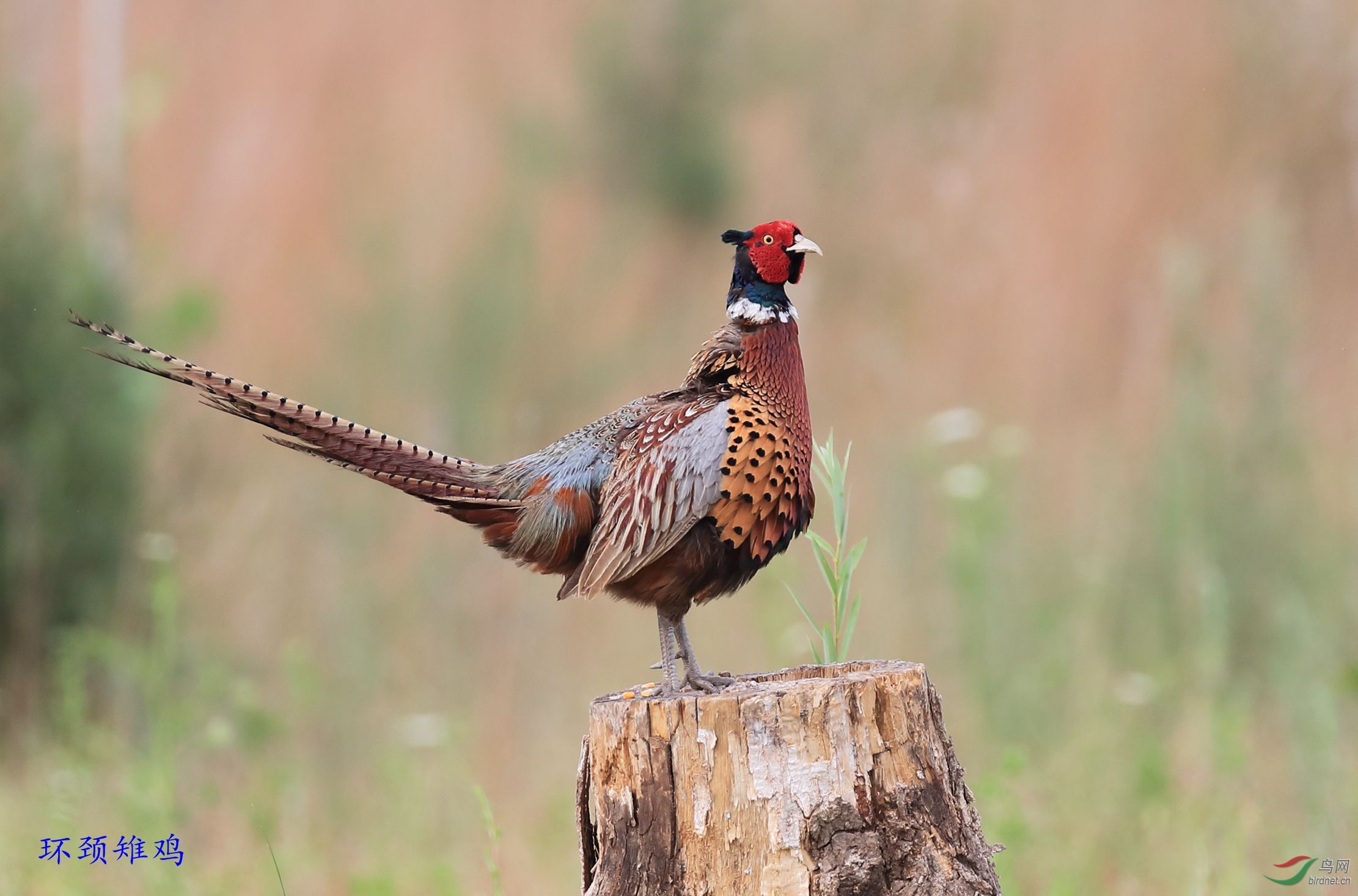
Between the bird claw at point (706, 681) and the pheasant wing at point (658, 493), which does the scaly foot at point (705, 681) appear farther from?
the pheasant wing at point (658, 493)

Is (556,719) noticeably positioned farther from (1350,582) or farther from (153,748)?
(1350,582)

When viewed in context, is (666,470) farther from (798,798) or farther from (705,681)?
(798,798)

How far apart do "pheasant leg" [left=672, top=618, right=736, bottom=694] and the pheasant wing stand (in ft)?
0.98

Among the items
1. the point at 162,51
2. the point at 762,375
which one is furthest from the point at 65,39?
the point at 762,375

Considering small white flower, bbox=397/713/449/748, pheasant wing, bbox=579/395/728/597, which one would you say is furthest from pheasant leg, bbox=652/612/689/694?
small white flower, bbox=397/713/449/748

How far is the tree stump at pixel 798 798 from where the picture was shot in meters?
2.58

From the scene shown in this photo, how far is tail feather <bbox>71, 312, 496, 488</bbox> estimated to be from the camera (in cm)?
310

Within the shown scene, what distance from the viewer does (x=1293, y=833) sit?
5.14 metres

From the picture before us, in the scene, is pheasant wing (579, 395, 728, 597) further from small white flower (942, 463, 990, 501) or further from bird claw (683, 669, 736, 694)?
small white flower (942, 463, 990, 501)

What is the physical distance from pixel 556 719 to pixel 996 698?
2.34m

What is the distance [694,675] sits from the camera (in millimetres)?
3320

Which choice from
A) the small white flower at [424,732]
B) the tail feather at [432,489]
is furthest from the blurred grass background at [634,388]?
the tail feather at [432,489]

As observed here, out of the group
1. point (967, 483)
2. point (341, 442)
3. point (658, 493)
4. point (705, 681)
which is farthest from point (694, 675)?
point (967, 483)

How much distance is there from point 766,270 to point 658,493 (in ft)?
2.30
